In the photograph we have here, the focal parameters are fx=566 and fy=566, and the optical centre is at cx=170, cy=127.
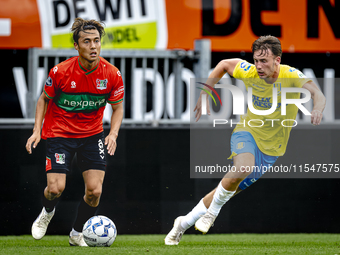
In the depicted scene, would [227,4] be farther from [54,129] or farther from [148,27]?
[54,129]

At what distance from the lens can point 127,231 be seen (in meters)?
7.18

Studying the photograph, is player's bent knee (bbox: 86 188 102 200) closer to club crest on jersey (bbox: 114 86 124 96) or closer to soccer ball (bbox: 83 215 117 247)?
soccer ball (bbox: 83 215 117 247)

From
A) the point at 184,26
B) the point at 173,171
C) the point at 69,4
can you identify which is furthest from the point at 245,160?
the point at 69,4

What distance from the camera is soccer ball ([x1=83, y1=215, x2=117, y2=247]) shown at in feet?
18.0

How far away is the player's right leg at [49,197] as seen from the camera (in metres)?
5.84

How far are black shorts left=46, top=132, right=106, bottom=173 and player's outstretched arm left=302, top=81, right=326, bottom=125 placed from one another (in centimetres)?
225

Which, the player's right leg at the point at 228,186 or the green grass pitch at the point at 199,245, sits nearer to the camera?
the green grass pitch at the point at 199,245

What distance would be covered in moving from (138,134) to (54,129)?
1.51 m

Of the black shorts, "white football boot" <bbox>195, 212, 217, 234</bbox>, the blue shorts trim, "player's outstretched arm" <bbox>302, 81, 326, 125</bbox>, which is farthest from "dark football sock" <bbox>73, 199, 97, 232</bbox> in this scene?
"player's outstretched arm" <bbox>302, 81, 326, 125</bbox>

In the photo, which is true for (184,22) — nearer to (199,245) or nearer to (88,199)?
(88,199)

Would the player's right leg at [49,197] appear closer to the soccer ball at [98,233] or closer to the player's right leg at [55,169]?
the player's right leg at [55,169]

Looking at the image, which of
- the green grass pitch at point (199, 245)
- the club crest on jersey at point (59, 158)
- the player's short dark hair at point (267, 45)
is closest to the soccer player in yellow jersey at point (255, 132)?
the player's short dark hair at point (267, 45)

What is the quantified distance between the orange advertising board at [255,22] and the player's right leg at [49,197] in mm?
3679

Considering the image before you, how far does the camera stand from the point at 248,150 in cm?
577
